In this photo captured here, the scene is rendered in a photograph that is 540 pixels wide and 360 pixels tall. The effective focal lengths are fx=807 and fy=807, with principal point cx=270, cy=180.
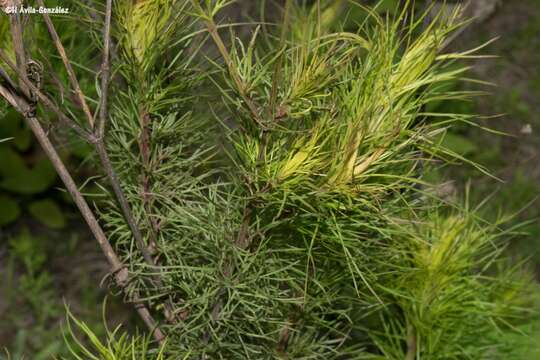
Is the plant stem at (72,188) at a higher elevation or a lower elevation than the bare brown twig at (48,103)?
lower

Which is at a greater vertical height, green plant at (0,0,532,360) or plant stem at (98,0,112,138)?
plant stem at (98,0,112,138)

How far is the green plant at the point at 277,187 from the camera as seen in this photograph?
1.91 feet

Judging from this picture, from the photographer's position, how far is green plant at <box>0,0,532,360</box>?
581mm

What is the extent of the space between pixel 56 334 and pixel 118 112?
0.92 meters

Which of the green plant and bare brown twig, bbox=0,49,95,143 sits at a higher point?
bare brown twig, bbox=0,49,95,143

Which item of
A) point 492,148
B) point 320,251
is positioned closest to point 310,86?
point 320,251

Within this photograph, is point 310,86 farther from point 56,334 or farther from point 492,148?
point 492,148

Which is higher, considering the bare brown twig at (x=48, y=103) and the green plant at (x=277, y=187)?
the bare brown twig at (x=48, y=103)

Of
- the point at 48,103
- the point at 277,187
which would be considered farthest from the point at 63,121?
the point at 277,187

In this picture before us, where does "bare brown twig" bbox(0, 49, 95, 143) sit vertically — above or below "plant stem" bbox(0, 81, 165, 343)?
above

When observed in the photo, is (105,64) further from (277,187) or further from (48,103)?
(277,187)

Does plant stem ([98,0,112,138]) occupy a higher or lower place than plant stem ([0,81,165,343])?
higher

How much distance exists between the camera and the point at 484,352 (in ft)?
2.78

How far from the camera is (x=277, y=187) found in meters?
0.59
